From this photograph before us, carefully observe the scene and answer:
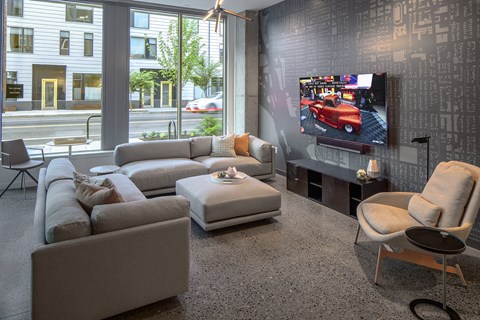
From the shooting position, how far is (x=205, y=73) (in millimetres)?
7102

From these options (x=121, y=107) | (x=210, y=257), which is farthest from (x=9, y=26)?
(x=210, y=257)

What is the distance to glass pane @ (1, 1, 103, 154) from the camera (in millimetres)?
5535

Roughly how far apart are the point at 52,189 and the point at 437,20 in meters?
4.18

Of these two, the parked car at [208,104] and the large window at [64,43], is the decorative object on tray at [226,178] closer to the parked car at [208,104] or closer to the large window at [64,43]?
the parked car at [208,104]

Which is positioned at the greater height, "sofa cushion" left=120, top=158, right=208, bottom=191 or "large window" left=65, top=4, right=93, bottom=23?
"large window" left=65, top=4, right=93, bottom=23

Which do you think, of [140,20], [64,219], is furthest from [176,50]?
[64,219]

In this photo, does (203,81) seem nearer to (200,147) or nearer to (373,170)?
(200,147)

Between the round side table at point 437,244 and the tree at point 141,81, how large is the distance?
17.7 ft

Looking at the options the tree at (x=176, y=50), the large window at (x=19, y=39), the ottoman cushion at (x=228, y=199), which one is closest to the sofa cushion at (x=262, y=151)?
the ottoman cushion at (x=228, y=199)

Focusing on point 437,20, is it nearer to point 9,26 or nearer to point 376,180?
point 376,180

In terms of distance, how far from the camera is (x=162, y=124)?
22.4ft

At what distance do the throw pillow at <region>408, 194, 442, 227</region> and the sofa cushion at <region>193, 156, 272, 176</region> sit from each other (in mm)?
2771

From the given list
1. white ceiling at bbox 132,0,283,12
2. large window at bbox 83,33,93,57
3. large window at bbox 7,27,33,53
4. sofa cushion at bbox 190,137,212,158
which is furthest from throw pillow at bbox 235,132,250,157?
large window at bbox 7,27,33,53

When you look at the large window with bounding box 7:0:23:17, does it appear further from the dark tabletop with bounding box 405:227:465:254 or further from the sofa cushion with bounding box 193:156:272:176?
the dark tabletop with bounding box 405:227:465:254
